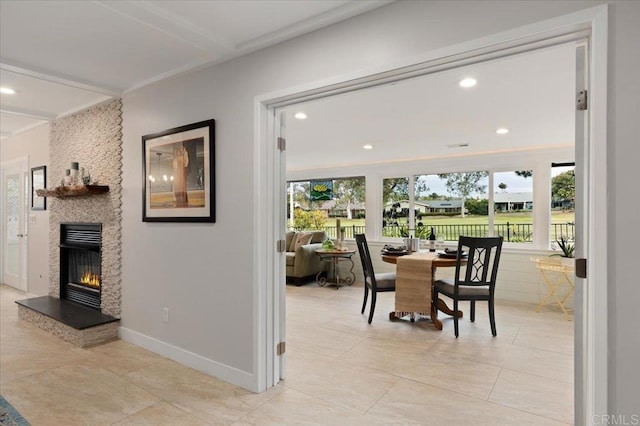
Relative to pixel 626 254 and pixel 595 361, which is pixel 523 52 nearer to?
pixel 626 254

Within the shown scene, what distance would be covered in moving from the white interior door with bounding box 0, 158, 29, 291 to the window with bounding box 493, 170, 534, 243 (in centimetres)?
721

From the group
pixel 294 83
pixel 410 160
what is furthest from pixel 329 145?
pixel 294 83

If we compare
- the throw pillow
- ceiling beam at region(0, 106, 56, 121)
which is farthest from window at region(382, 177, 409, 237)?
ceiling beam at region(0, 106, 56, 121)

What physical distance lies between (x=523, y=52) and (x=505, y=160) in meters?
4.51

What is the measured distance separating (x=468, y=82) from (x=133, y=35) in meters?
2.47

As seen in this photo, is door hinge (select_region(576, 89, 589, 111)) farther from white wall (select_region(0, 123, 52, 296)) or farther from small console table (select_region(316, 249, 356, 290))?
white wall (select_region(0, 123, 52, 296))

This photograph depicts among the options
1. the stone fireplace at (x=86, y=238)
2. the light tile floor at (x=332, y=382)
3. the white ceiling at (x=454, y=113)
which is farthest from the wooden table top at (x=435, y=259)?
the stone fireplace at (x=86, y=238)

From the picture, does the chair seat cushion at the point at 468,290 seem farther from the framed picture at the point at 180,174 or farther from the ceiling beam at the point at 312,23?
the ceiling beam at the point at 312,23

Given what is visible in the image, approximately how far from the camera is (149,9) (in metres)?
2.08

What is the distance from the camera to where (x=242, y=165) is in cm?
260

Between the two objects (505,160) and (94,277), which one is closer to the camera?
(94,277)

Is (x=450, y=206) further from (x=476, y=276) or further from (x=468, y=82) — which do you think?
(x=468, y=82)

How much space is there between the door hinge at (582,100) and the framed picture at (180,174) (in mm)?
2291

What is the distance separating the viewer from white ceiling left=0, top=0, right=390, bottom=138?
6.75ft
